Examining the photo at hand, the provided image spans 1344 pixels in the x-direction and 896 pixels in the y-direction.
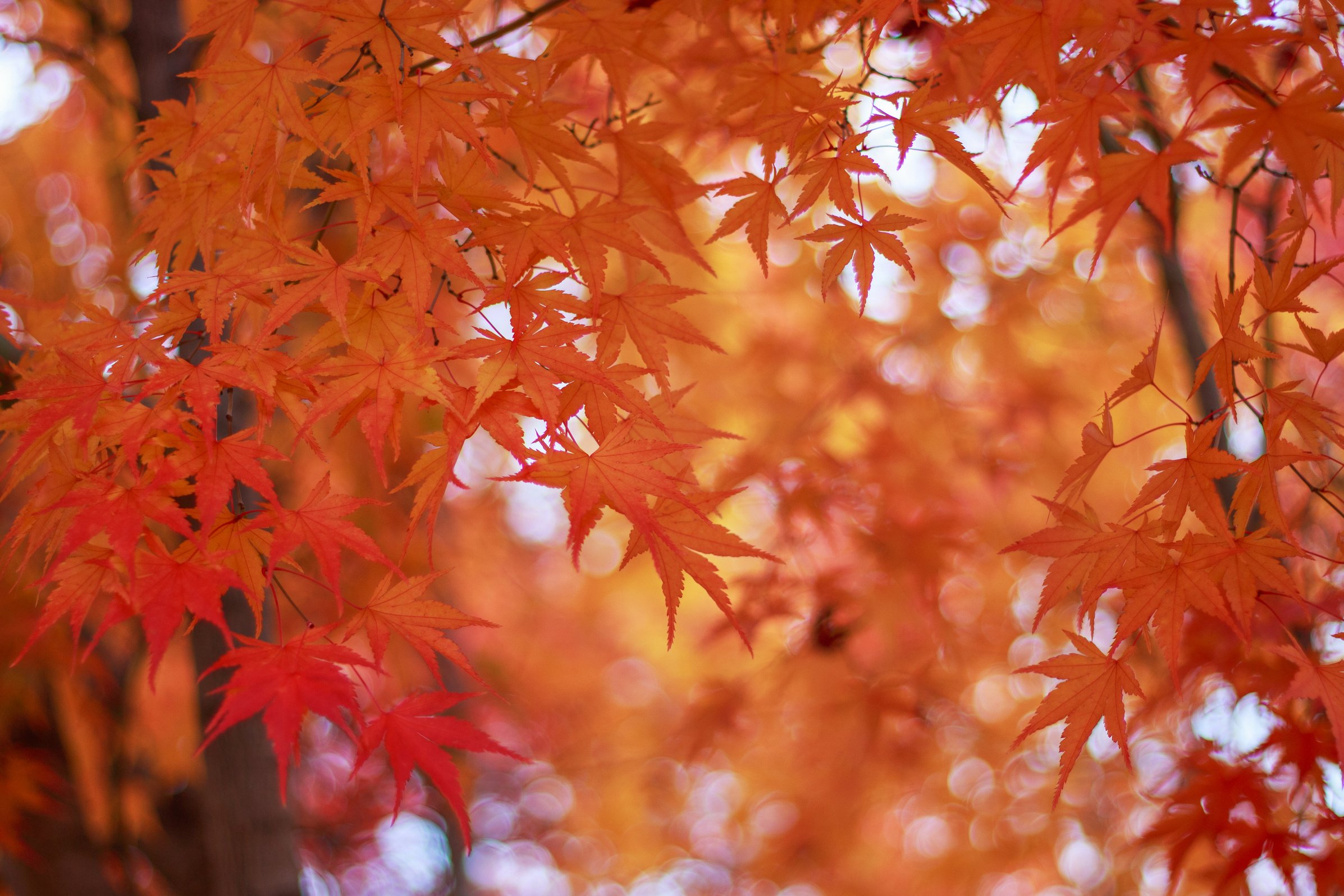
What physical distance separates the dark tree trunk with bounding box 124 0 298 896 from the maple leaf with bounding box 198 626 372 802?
1.07 metres

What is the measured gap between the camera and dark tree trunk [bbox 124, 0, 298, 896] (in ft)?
6.62

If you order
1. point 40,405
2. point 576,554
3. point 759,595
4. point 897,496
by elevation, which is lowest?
point 576,554

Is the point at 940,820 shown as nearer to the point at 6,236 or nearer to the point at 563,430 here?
the point at 563,430

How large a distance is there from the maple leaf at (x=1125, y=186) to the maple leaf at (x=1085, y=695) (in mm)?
526

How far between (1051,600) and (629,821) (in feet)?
16.9

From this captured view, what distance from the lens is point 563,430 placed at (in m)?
1.16

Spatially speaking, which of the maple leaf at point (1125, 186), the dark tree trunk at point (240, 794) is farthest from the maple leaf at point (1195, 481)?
the dark tree trunk at point (240, 794)

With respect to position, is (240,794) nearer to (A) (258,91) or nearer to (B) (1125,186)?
(A) (258,91)

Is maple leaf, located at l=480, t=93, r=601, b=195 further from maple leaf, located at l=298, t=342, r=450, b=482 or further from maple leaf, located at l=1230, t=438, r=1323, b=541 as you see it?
maple leaf, located at l=1230, t=438, r=1323, b=541

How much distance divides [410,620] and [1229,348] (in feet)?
3.77

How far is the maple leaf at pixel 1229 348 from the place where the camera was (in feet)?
3.56

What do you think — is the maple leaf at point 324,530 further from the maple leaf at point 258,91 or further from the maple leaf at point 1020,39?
the maple leaf at point 1020,39

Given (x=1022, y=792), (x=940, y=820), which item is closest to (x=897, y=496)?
(x=1022, y=792)

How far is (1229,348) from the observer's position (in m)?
1.11
